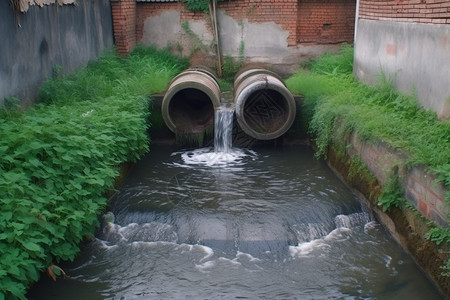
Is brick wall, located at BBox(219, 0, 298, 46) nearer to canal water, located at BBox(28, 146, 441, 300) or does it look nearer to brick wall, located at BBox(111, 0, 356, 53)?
brick wall, located at BBox(111, 0, 356, 53)

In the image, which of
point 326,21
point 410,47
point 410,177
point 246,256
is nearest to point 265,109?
point 410,47

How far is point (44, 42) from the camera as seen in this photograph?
26.1 ft

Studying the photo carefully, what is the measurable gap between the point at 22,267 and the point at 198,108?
22.5 ft

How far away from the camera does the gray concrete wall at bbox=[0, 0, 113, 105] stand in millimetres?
6734

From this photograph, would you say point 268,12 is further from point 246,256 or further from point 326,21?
point 246,256

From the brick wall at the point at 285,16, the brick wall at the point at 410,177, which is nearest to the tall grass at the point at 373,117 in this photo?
the brick wall at the point at 410,177

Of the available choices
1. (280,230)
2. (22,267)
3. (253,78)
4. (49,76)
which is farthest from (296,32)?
(22,267)

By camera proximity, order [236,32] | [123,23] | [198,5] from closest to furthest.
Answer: [123,23] → [198,5] → [236,32]

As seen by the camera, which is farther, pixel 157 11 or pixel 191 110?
pixel 157 11

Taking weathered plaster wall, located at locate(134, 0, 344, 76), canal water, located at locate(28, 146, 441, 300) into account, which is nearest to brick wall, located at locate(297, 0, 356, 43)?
weathered plaster wall, located at locate(134, 0, 344, 76)

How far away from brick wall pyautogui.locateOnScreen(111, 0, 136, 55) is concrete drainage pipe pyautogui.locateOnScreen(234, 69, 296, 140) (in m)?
3.16

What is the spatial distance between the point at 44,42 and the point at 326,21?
6996 mm

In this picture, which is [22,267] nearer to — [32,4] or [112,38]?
[32,4]

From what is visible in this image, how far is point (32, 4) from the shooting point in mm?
7430
